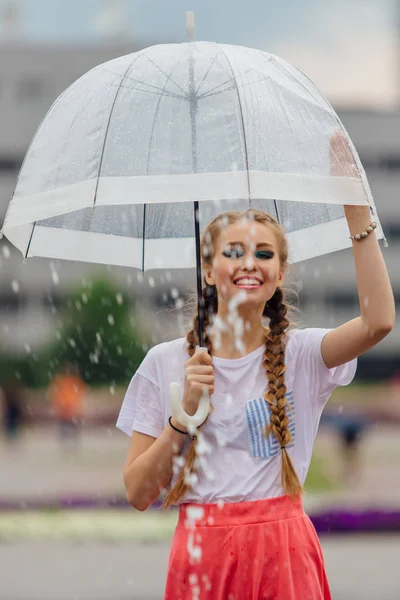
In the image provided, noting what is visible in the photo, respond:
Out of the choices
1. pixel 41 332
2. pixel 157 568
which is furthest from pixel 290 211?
pixel 41 332

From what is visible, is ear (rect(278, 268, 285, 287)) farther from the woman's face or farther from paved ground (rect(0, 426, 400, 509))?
paved ground (rect(0, 426, 400, 509))

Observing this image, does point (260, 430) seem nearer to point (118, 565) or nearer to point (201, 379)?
point (201, 379)

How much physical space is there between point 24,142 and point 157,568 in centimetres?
5282

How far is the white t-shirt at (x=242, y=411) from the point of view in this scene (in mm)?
2971

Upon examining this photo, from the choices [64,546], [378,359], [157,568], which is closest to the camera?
[157,568]

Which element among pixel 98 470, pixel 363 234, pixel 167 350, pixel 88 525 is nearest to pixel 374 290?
pixel 363 234

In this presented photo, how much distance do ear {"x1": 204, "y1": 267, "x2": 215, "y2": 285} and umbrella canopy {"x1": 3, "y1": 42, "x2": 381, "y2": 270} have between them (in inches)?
9.6

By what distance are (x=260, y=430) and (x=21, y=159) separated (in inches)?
2201

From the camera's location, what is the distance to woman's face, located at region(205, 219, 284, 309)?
309 cm

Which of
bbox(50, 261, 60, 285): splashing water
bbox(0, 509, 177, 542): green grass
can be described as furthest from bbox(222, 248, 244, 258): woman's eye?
bbox(50, 261, 60, 285): splashing water

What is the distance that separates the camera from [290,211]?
3.71 meters

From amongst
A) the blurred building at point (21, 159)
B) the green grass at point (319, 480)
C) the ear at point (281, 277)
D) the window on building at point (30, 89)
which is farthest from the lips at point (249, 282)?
the window on building at point (30, 89)

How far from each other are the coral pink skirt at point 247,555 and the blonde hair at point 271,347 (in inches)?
3.0

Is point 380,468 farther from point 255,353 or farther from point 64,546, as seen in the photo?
point 255,353
